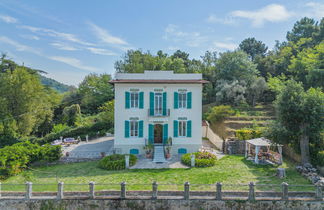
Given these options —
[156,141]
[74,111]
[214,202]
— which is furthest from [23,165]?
[74,111]

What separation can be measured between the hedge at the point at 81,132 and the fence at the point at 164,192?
49.2 feet

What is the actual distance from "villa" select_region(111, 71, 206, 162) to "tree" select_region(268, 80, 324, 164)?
629 centimetres

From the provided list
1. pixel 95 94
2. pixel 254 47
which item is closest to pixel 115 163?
pixel 95 94

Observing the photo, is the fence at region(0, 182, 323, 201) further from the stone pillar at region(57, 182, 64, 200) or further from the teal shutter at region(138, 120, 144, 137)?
the teal shutter at region(138, 120, 144, 137)

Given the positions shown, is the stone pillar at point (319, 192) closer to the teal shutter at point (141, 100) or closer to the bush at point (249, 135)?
the bush at point (249, 135)

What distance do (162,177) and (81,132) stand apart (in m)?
16.9

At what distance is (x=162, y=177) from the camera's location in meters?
12.6

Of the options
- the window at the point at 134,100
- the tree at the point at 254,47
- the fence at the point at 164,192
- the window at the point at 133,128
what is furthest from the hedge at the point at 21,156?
the tree at the point at 254,47

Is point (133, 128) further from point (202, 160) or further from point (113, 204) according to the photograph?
point (113, 204)

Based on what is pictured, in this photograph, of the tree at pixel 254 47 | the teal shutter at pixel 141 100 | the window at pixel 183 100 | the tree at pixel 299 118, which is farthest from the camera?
the tree at pixel 254 47

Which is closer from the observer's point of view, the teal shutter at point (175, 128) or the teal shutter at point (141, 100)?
the teal shutter at point (141, 100)

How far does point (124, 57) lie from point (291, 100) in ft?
114

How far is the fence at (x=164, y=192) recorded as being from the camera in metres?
9.52

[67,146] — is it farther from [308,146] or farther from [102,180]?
[308,146]
